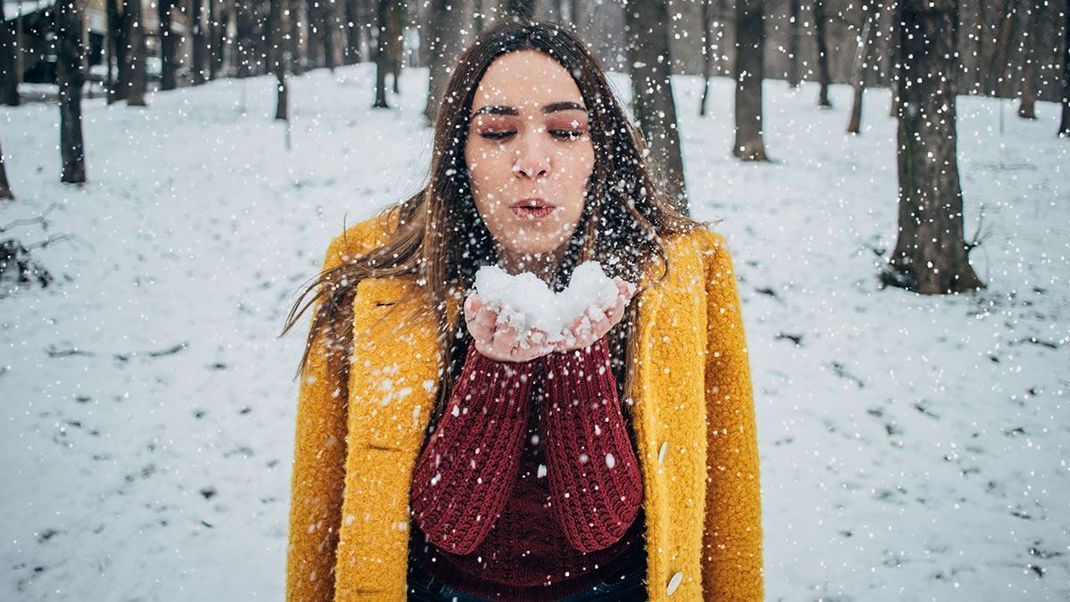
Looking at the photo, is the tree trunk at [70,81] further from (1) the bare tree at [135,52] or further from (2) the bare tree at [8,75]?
(1) the bare tree at [135,52]

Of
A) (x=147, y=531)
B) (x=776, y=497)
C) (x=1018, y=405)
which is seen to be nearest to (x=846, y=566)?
(x=776, y=497)

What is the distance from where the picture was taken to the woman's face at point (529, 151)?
141 centimetres

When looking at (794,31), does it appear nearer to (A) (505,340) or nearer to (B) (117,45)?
(B) (117,45)

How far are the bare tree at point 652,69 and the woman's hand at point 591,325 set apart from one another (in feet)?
21.9

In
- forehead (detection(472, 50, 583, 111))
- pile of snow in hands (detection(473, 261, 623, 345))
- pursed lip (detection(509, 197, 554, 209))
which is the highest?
forehead (detection(472, 50, 583, 111))

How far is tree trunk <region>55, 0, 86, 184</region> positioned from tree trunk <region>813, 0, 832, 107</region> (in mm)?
17270

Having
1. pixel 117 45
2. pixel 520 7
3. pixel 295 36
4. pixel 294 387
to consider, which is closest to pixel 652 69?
pixel 520 7

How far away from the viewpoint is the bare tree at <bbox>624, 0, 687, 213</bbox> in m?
7.69

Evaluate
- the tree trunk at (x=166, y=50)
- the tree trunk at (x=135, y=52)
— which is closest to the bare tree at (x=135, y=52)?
the tree trunk at (x=135, y=52)

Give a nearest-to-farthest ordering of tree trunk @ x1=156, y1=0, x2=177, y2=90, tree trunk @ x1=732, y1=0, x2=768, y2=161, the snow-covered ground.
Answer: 1. the snow-covered ground
2. tree trunk @ x1=732, y1=0, x2=768, y2=161
3. tree trunk @ x1=156, y1=0, x2=177, y2=90

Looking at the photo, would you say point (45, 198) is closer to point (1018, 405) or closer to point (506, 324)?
point (506, 324)

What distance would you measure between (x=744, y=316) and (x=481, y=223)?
5621mm

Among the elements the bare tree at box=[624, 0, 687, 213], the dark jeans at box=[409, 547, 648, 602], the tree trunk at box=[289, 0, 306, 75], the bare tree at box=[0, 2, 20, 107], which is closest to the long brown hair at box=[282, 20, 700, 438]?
the dark jeans at box=[409, 547, 648, 602]

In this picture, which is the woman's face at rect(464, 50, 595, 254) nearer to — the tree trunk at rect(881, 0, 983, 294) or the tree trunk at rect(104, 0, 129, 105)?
the tree trunk at rect(881, 0, 983, 294)
